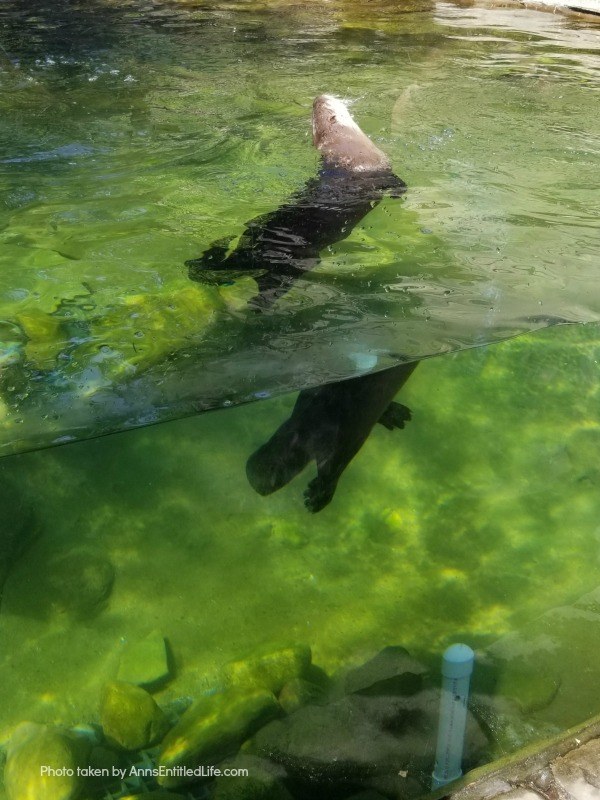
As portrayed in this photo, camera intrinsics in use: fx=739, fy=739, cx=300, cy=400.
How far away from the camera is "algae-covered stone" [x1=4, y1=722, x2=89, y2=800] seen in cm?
223

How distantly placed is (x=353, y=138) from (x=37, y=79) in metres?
4.14

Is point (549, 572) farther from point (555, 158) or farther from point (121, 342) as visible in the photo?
point (555, 158)

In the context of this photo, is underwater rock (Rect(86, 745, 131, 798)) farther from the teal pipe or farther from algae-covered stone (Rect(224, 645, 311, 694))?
the teal pipe

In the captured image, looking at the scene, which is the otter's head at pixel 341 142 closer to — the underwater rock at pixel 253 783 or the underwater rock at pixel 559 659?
the underwater rock at pixel 559 659

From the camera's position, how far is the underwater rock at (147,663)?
100 inches

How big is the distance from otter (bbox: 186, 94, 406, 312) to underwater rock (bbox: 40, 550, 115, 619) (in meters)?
1.55

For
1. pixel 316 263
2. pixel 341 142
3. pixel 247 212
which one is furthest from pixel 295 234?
pixel 341 142

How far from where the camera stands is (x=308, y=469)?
321 centimetres

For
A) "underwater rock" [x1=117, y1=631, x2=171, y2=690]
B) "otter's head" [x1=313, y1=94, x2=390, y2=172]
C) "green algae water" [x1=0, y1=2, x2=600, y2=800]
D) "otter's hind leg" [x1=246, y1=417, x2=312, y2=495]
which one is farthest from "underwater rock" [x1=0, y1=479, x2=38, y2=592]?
"otter's head" [x1=313, y1=94, x2=390, y2=172]

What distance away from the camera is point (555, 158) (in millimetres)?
Answer: 6098

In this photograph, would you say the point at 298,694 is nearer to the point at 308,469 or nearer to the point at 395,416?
the point at 308,469

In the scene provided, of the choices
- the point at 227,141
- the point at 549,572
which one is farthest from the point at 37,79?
the point at 549,572

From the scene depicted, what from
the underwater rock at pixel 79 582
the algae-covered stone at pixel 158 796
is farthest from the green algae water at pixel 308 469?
the algae-covered stone at pixel 158 796

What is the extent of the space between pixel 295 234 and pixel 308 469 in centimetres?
189
